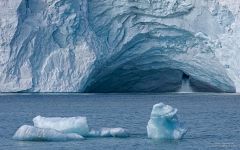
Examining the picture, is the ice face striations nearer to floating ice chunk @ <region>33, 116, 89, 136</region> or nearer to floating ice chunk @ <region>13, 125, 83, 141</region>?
floating ice chunk @ <region>33, 116, 89, 136</region>

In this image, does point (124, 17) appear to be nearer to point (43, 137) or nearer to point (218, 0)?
point (218, 0)

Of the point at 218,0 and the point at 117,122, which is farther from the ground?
the point at 218,0

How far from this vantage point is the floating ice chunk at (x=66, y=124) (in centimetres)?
2392

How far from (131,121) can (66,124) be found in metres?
8.27

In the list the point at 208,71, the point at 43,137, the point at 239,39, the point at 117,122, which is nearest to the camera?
the point at 43,137

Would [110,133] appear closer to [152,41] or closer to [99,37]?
[99,37]

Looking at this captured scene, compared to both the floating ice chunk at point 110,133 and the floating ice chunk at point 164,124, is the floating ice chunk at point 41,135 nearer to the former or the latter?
the floating ice chunk at point 110,133

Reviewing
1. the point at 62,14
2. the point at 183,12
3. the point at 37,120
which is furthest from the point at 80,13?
the point at 37,120

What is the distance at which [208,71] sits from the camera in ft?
144

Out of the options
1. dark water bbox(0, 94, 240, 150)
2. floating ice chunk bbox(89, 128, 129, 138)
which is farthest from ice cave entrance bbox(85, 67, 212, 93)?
floating ice chunk bbox(89, 128, 129, 138)

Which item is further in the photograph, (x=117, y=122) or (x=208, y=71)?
(x=208, y=71)

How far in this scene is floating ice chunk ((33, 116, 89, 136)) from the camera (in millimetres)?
23922

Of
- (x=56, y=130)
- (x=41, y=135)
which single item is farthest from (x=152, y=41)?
(x=41, y=135)

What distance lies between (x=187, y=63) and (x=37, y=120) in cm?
2028
